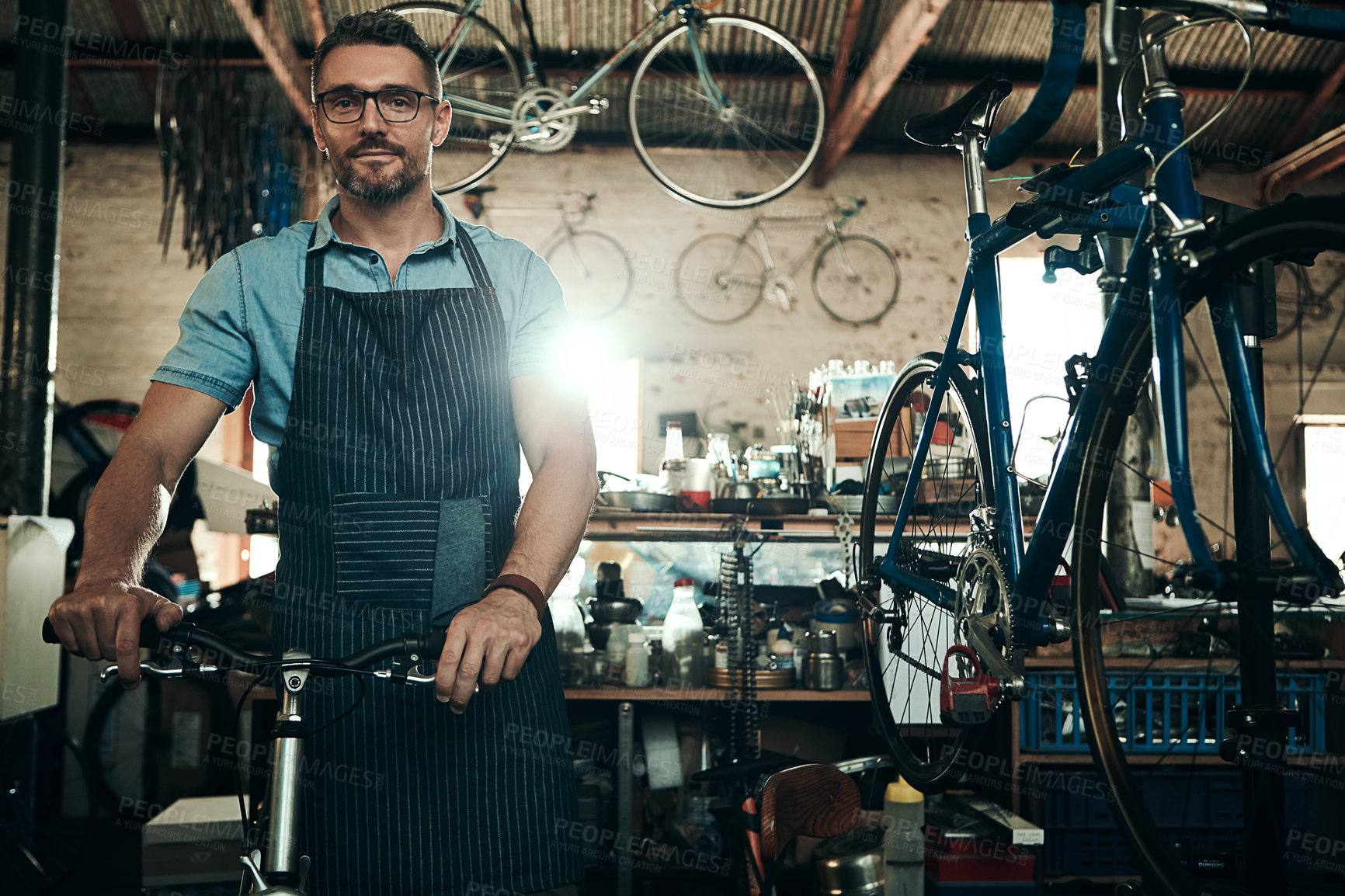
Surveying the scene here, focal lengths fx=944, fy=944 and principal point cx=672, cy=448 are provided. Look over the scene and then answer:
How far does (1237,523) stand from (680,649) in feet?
6.92

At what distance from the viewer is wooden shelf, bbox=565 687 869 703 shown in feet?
9.93

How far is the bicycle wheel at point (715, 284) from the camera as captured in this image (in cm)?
698

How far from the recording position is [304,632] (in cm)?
144

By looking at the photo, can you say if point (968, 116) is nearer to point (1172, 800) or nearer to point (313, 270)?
point (313, 270)

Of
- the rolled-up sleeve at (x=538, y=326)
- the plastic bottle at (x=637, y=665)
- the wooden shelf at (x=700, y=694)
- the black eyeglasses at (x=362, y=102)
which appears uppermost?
the black eyeglasses at (x=362, y=102)

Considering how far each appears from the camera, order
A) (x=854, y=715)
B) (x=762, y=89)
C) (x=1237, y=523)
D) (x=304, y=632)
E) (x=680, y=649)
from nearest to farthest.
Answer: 1. (x=1237, y=523)
2. (x=304, y=632)
3. (x=680, y=649)
4. (x=854, y=715)
5. (x=762, y=89)

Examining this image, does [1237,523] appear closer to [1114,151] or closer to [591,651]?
[1114,151]

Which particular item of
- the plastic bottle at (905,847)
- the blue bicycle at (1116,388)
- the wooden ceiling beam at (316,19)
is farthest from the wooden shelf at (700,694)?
the wooden ceiling beam at (316,19)

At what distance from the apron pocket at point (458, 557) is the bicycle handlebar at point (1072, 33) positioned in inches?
38.6

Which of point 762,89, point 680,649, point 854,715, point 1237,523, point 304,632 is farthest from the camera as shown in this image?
point 762,89

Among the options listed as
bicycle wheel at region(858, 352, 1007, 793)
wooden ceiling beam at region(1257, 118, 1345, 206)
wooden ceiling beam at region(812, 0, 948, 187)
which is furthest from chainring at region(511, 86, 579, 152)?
wooden ceiling beam at region(1257, 118, 1345, 206)

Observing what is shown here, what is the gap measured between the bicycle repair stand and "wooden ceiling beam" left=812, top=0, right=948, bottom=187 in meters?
3.50

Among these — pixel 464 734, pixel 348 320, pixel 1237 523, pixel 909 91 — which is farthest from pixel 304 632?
pixel 909 91

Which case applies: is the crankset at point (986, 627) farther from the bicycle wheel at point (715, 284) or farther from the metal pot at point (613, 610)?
the bicycle wheel at point (715, 284)
